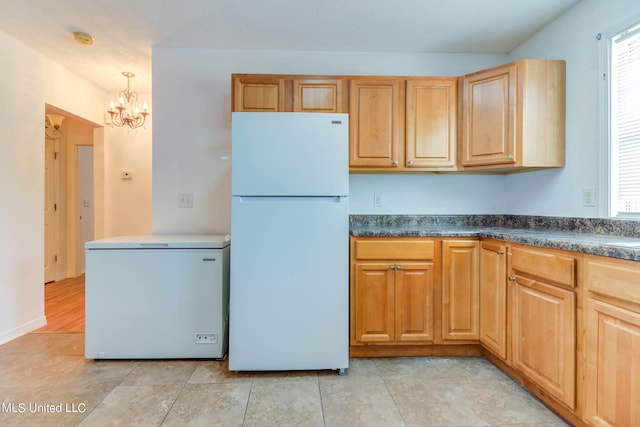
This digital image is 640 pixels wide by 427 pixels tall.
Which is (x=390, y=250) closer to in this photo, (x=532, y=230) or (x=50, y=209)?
(x=532, y=230)

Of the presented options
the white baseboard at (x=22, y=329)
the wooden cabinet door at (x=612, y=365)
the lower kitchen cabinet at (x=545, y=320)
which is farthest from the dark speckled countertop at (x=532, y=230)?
the white baseboard at (x=22, y=329)

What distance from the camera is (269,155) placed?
1.85 metres

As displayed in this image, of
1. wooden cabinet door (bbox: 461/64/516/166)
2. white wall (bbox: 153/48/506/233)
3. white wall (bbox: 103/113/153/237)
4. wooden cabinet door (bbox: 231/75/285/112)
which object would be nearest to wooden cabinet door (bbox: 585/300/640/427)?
wooden cabinet door (bbox: 461/64/516/166)

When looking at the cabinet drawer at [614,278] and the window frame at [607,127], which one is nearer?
the cabinet drawer at [614,278]

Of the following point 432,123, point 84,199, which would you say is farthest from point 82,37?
point 84,199

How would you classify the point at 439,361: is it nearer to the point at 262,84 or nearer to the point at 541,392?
the point at 541,392

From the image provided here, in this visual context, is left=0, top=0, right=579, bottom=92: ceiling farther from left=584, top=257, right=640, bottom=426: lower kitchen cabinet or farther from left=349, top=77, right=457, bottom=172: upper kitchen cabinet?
Answer: left=584, top=257, right=640, bottom=426: lower kitchen cabinet

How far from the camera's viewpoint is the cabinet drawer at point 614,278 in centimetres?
117

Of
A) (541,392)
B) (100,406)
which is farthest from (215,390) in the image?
(541,392)

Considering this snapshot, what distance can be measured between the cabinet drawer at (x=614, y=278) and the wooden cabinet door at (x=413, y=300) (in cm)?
88

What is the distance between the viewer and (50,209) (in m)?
4.15

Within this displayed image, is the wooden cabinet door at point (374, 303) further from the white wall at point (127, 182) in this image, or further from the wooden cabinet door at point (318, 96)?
the white wall at point (127, 182)

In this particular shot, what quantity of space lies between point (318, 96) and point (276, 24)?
56 cm

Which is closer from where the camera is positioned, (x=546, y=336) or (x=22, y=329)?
(x=546, y=336)
